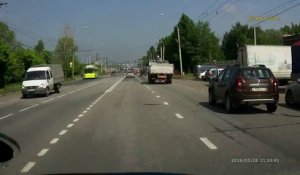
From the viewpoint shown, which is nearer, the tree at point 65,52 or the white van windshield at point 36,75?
the white van windshield at point 36,75

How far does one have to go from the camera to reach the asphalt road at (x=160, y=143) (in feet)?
28.6

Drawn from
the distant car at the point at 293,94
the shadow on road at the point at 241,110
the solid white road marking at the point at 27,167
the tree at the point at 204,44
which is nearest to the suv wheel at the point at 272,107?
the shadow on road at the point at 241,110

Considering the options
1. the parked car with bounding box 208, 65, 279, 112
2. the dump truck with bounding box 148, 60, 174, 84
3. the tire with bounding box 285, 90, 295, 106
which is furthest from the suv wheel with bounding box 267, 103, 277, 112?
the dump truck with bounding box 148, 60, 174, 84

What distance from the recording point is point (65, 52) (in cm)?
11250

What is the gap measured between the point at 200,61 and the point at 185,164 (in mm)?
96964

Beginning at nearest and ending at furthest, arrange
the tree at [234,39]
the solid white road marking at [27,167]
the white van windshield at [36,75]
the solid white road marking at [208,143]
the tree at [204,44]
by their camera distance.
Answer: the solid white road marking at [27,167], the solid white road marking at [208,143], the white van windshield at [36,75], the tree at [204,44], the tree at [234,39]

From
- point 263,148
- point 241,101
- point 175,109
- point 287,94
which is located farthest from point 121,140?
point 287,94

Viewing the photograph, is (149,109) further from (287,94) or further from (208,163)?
(208,163)

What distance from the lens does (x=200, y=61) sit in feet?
345

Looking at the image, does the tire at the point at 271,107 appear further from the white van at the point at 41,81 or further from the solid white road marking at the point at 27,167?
the white van at the point at 41,81

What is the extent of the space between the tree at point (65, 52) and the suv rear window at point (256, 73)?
92.7m

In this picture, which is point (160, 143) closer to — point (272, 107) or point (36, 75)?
point (272, 107)

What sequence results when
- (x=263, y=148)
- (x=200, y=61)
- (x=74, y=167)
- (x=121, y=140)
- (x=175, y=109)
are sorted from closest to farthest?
1. (x=74, y=167)
2. (x=263, y=148)
3. (x=121, y=140)
4. (x=175, y=109)
5. (x=200, y=61)

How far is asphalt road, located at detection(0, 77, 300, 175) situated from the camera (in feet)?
28.6
